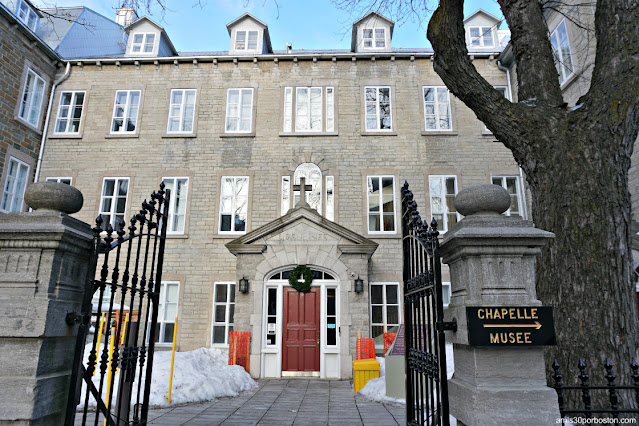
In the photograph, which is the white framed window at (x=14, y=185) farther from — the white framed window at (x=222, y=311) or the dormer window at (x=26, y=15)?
the white framed window at (x=222, y=311)

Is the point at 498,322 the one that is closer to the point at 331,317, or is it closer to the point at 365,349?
the point at 365,349

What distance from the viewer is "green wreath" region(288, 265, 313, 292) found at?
36.9ft

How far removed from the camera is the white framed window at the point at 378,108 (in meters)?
14.8

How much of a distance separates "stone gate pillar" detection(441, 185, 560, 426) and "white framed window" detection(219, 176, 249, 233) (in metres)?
11.1

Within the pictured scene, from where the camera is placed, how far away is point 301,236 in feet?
37.8

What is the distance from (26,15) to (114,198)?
808 centimetres

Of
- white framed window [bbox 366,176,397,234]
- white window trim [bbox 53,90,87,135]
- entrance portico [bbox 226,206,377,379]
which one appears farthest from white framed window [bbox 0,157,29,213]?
white framed window [bbox 366,176,397,234]

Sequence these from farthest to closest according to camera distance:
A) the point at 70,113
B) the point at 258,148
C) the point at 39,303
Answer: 1. the point at 70,113
2. the point at 258,148
3. the point at 39,303

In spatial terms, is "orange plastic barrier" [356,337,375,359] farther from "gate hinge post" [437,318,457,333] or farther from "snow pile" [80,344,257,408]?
"gate hinge post" [437,318,457,333]

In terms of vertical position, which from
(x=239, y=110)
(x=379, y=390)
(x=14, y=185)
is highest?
(x=239, y=110)

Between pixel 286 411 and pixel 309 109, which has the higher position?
pixel 309 109

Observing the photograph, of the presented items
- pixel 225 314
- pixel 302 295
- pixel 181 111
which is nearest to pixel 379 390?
pixel 302 295

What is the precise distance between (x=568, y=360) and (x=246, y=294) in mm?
8343

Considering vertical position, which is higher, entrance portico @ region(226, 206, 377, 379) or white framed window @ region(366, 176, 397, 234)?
white framed window @ region(366, 176, 397, 234)
